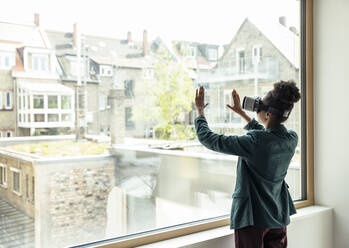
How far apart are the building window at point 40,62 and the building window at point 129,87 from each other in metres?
0.43

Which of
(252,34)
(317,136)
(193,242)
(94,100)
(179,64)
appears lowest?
(193,242)

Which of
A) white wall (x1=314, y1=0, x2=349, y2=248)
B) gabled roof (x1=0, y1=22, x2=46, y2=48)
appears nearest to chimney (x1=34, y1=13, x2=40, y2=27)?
gabled roof (x1=0, y1=22, x2=46, y2=48)

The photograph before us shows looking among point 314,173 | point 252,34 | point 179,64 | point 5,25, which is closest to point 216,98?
point 179,64

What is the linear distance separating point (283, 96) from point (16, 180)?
1.28 meters

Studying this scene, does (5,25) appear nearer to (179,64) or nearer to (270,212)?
(179,64)

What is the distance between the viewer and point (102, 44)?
1881mm

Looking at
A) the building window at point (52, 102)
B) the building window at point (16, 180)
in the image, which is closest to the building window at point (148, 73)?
the building window at point (52, 102)

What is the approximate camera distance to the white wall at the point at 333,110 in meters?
2.63

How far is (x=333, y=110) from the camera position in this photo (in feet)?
8.86

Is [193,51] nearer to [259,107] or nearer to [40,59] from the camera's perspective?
[259,107]

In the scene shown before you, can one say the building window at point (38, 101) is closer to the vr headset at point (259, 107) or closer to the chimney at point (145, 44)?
the chimney at point (145, 44)

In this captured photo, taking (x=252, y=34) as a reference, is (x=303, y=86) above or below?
below

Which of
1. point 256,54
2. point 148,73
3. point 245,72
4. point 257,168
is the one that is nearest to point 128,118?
point 148,73

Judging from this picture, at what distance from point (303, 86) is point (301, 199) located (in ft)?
2.81
